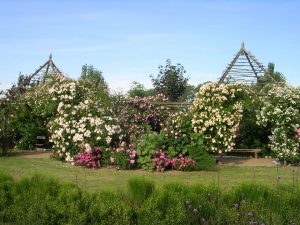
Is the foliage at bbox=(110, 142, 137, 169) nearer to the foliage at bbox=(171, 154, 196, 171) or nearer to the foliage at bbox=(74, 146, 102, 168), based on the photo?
the foliage at bbox=(74, 146, 102, 168)

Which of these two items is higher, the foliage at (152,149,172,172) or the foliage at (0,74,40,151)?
the foliage at (0,74,40,151)

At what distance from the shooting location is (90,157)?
12.3 metres

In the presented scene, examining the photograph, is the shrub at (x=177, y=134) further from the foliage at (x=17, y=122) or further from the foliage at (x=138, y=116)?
the foliage at (x=17, y=122)

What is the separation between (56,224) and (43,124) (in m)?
13.3

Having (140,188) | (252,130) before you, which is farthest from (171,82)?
(140,188)

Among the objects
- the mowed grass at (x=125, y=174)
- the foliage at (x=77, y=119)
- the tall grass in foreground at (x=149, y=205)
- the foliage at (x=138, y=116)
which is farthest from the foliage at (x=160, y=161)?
the tall grass in foreground at (x=149, y=205)

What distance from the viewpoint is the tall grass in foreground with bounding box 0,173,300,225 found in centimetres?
514

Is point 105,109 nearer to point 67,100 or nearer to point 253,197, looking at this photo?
point 67,100

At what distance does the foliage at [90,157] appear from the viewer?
40.1 ft

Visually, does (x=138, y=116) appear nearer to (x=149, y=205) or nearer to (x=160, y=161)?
(x=160, y=161)

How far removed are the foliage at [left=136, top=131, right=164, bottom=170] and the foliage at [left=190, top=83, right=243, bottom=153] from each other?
1.11 m

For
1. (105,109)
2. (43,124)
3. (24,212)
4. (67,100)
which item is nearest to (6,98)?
(43,124)

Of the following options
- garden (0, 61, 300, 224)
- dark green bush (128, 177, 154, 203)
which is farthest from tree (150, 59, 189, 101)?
dark green bush (128, 177, 154, 203)

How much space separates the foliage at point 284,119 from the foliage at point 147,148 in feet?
12.3
